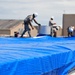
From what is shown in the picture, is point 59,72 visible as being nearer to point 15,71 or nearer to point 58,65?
point 58,65

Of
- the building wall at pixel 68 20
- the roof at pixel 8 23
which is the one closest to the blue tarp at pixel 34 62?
the building wall at pixel 68 20

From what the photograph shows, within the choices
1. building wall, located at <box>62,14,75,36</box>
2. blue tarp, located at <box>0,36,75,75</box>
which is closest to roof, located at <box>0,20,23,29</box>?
building wall, located at <box>62,14,75,36</box>

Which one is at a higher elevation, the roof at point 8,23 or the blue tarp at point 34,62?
the blue tarp at point 34,62

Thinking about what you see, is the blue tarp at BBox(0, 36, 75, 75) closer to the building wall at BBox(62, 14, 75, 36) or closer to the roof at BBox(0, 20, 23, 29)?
the building wall at BBox(62, 14, 75, 36)

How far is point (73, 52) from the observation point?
3408 millimetres

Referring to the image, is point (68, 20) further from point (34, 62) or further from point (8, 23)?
point (34, 62)

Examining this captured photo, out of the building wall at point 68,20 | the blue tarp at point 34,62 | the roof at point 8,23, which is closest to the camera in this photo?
the blue tarp at point 34,62

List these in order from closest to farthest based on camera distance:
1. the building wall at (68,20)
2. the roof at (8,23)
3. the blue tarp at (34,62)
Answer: the blue tarp at (34,62), the building wall at (68,20), the roof at (8,23)

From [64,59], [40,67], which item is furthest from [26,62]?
[64,59]

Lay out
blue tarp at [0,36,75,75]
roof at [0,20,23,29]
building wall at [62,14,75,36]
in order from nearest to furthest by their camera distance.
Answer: blue tarp at [0,36,75,75] → building wall at [62,14,75,36] → roof at [0,20,23,29]

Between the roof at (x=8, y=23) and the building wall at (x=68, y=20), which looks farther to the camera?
the roof at (x=8, y=23)

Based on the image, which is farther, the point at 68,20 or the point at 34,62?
the point at 68,20

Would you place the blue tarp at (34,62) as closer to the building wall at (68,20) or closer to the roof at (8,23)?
the building wall at (68,20)

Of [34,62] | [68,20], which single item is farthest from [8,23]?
[34,62]
